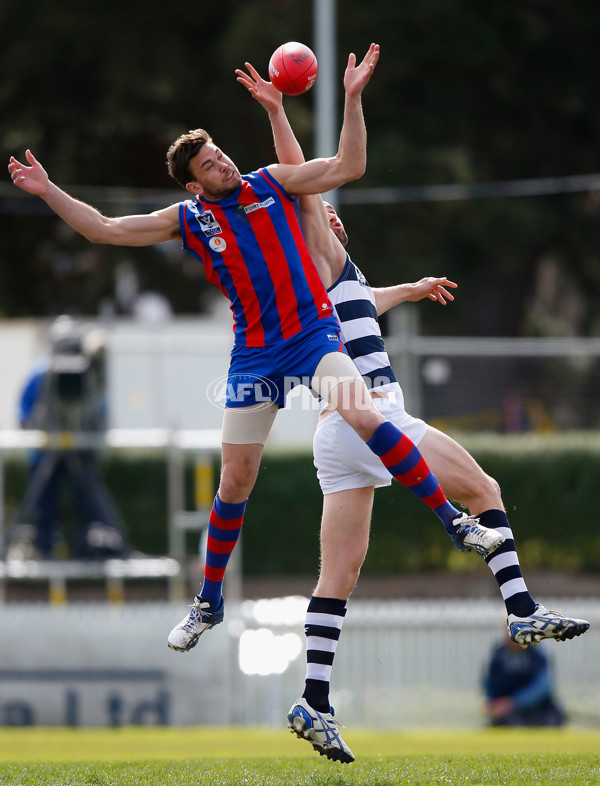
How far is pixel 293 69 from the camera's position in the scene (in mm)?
5703

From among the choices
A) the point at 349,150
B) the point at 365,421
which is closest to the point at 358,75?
the point at 349,150

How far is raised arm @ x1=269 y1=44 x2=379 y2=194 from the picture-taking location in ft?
17.4

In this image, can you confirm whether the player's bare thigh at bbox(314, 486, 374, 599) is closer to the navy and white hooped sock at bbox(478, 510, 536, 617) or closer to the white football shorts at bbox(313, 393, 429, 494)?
the white football shorts at bbox(313, 393, 429, 494)

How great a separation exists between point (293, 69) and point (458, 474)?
6.69ft

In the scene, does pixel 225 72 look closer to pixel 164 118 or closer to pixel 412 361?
pixel 164 118

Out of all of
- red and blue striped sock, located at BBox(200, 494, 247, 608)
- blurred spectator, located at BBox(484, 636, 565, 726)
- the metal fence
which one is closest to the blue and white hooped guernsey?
red and blue striped sock, located at BBox(200, 494, 247, 608)

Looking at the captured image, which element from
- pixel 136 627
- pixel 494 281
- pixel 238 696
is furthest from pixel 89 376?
pixel 494 281

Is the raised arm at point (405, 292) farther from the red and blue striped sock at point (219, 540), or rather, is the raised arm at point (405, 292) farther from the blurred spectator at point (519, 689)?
the blurred spectator at point (519, 689)

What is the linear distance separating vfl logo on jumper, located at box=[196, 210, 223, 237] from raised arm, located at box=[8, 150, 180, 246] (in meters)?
0.16

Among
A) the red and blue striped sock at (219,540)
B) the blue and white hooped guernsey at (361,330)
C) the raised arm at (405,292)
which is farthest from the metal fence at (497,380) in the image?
the red and blue striped sock at (219,540)

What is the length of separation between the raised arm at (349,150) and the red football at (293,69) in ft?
1.19

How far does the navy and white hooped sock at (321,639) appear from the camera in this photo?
5.58m

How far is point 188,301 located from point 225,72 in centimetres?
421

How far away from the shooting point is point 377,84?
20422 mm
